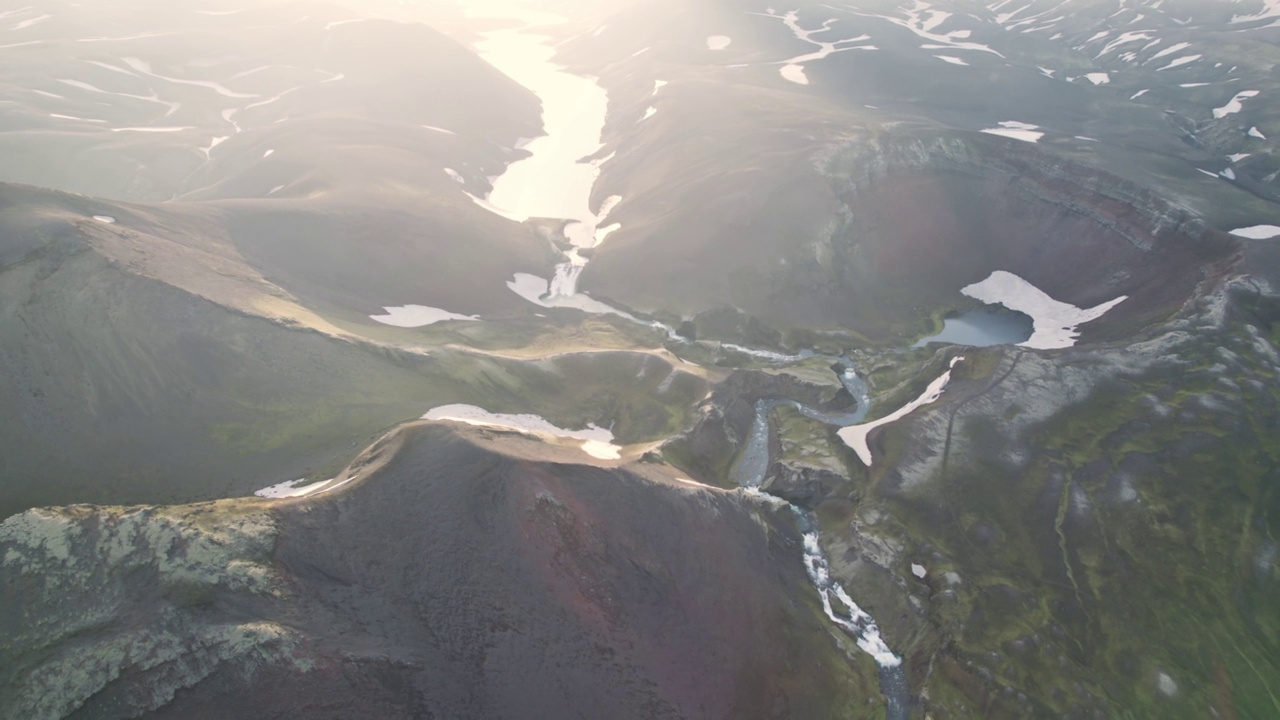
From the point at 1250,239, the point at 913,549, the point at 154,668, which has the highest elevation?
the point at 154,668

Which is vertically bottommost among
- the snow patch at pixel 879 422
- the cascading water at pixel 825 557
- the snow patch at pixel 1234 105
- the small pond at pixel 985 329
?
the small pond at pixel 985 329

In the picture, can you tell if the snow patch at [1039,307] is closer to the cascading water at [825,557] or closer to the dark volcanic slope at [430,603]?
the cascading water at [825,557]

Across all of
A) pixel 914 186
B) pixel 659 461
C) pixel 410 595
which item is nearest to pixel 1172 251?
pixel 914 186

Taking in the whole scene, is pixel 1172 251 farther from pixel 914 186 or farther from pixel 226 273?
pixel 226 273

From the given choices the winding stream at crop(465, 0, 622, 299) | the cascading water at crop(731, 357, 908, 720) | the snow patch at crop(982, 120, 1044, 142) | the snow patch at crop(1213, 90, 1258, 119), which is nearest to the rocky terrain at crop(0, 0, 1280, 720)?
the cascading water at crop(731, 357, 908, 720)

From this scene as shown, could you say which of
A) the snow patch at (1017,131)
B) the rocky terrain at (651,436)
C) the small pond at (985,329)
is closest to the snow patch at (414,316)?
the rocky terrain at (651,436)

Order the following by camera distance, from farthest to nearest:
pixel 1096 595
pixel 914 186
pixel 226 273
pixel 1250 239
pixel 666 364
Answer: pixel 914 186, pixel 1250 239, pixel 666 364, pixel 226 273, pixel 1096 595

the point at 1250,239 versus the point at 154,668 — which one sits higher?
the point at 154,668

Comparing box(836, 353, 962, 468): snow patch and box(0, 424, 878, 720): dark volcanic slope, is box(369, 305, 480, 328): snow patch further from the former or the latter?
box(836, 353, 962, 468): snow patch
